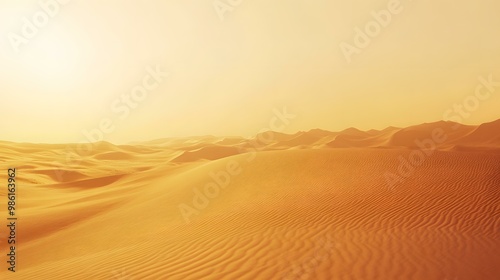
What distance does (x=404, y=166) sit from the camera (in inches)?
542

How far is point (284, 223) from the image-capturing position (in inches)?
310

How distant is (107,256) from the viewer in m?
6.62

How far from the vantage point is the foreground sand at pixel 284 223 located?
522 cm

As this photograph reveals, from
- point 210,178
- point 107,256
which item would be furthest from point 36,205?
point 107,256

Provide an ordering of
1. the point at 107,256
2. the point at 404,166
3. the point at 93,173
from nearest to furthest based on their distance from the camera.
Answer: the point at 107,256
the point at 404,166
the point at 93,173

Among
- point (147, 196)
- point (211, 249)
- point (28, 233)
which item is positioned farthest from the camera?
point (147, 196)

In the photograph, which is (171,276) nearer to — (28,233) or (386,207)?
(386,207)

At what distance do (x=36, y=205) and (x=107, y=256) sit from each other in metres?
10.1

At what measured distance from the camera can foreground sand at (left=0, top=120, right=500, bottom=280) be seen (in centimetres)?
522

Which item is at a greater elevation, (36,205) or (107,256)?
(36,205)

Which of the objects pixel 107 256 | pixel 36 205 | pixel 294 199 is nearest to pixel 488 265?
pixel 294 199

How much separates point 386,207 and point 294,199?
2.96 metres

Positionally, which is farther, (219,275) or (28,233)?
(28,233)

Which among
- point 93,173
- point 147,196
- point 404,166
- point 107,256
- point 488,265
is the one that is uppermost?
point 93,173
